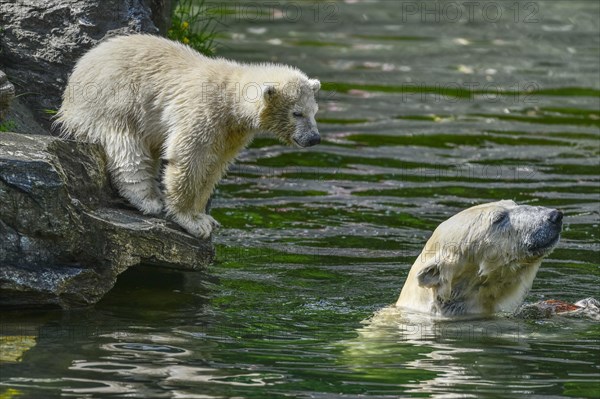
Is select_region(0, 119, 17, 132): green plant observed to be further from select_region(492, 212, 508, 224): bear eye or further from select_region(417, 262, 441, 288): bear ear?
select_region(492, 212, 508, 224): bear eye

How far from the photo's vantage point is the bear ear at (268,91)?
8.89 meters

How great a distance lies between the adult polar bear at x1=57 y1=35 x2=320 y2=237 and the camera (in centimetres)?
886

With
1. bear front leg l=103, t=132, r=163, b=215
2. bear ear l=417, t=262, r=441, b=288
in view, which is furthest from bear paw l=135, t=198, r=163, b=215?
bear ear l=417, t=262, r=441, b=288

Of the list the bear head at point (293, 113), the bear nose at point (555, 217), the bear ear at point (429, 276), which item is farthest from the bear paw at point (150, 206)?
the bear nose at point (555, 217)

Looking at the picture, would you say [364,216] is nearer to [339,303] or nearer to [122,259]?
[339,303]

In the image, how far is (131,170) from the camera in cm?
891

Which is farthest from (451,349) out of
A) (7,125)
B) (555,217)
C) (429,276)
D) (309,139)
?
(7,125)

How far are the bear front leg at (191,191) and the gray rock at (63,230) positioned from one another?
16 cm

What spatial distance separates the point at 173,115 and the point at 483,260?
2.43m

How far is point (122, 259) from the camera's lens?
27.7ft

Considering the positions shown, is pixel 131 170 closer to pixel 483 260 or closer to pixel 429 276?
pixel 429 276

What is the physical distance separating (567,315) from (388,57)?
468 inches

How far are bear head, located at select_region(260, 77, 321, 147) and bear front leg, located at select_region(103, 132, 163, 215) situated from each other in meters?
0.92

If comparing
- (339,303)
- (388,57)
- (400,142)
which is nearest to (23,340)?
(339,303)
